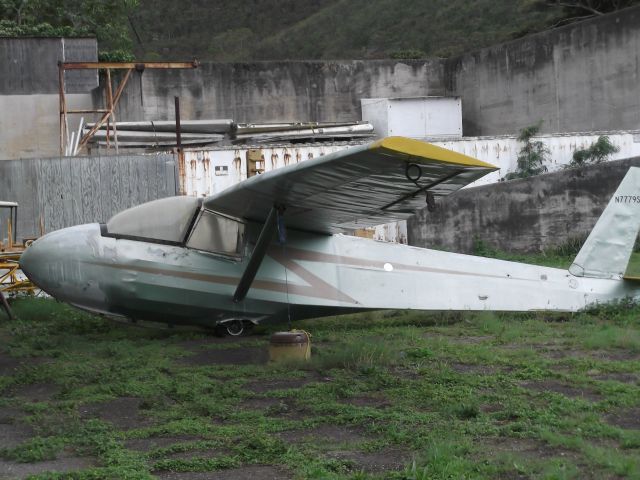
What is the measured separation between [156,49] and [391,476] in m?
66.0

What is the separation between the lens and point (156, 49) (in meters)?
68.0

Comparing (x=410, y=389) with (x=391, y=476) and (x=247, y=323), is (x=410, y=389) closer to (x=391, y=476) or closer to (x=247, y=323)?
(x=391, y=476)

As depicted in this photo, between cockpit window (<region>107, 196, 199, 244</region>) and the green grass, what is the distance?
1397mm

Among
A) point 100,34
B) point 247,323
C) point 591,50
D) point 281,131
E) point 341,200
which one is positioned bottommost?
point 247,323

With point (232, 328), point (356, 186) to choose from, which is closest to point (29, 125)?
point (232, 328)

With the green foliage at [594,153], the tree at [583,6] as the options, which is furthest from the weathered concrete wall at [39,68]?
the tree at [583,6]

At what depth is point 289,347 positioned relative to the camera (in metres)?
9.55

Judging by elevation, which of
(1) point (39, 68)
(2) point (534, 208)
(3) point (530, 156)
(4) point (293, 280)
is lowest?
(4) point (293, 280)

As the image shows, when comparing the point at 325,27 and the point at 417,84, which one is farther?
the point at 325,27

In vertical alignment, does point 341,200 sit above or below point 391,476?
above

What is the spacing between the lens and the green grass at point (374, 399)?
5820mm

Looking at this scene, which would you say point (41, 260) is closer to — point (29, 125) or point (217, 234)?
point (217, 234)

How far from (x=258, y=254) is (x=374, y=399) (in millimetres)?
3934

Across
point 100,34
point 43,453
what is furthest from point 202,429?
point 100,34
